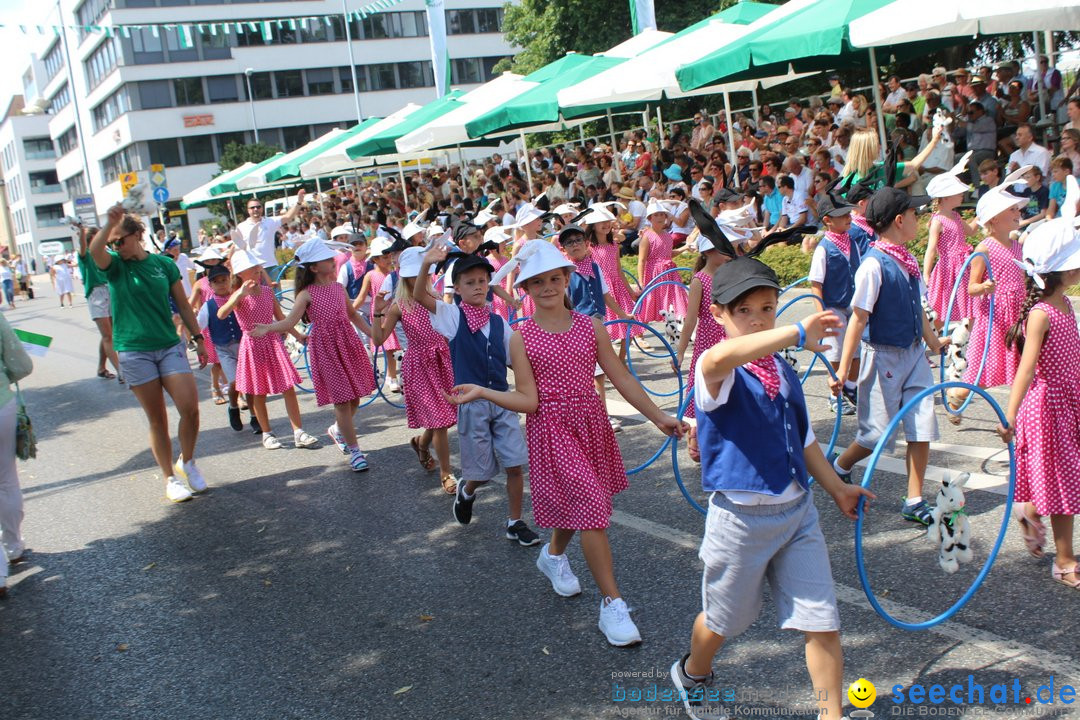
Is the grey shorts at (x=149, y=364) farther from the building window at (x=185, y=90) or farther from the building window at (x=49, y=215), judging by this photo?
the building window at (x=49, y=215)

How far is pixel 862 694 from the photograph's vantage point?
3.57 meters

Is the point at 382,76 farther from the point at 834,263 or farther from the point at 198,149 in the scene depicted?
the point at 834,263

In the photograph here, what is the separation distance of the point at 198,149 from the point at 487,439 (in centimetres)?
6714

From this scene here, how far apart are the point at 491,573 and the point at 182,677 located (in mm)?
1684

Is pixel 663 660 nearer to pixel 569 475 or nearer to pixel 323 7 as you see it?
pixel 569 475

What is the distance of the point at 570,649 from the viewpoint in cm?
445

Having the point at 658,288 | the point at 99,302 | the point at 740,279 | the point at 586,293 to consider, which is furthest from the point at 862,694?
the point at 99,302

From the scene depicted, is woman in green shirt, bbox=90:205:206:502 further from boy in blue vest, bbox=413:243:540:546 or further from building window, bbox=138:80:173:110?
building window, bbox=138:80:173:110

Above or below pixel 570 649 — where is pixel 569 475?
above

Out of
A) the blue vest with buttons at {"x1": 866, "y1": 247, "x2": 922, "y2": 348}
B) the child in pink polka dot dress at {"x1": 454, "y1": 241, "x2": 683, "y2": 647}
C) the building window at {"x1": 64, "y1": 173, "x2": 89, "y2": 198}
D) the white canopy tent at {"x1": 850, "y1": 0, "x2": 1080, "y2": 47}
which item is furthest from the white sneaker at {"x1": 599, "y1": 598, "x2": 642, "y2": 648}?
the building window at {"x1": 64, "y1": 173, "x2": 89, "y2": 198}

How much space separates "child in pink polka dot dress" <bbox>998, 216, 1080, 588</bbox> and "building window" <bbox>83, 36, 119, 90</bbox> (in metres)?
70.2

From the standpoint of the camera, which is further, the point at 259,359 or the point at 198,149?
the point at 198,149

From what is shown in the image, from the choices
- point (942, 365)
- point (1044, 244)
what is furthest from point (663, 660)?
point (942, 365)

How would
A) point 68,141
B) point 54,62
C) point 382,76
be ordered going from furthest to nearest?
1. point 68,141
2. point 54,62
3. point 382,76
